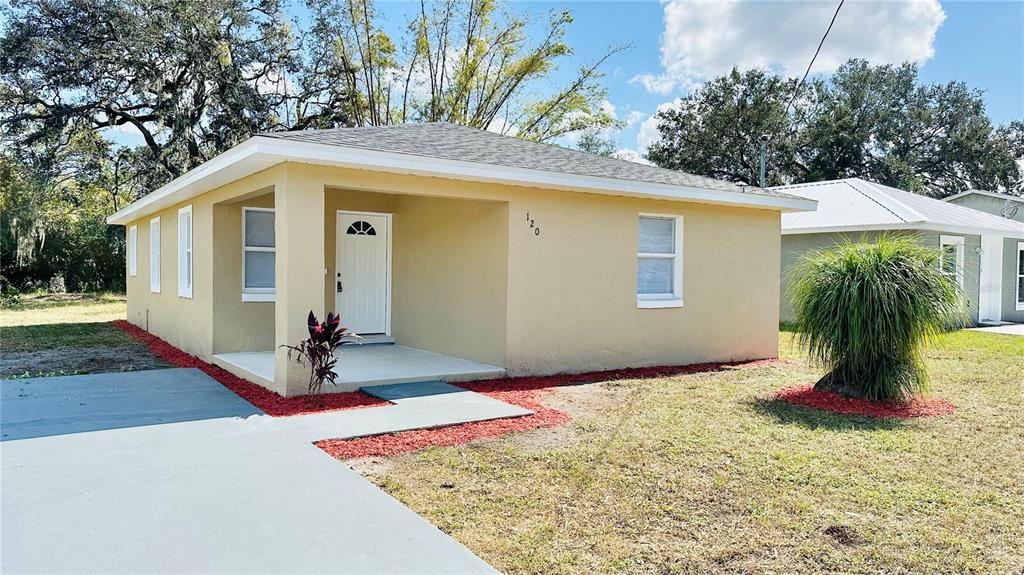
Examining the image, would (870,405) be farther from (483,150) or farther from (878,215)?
(878,215)

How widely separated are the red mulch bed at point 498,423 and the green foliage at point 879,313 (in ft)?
7.26

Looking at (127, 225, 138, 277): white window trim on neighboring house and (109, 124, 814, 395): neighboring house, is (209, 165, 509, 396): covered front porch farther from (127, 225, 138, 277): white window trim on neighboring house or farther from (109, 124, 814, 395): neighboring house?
(127, 225, 138, 277): white window trim on neighboring house

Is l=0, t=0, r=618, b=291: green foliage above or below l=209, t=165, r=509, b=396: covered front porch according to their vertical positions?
above

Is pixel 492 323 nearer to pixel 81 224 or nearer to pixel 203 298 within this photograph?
pixel 203 298

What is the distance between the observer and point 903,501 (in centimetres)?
397

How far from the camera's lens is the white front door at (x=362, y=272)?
10055 millimetres

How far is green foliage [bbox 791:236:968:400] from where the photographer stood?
652cm

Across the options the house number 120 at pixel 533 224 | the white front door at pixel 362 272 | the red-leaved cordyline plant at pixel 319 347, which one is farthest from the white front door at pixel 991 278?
the red-leaved cordyline plant at pixel 319 347

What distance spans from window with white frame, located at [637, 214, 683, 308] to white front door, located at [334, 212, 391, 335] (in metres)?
4.00

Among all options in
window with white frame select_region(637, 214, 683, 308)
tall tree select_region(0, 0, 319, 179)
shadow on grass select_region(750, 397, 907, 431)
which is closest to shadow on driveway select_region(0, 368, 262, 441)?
shadow on grass select_region(750, 397, 907, 431)

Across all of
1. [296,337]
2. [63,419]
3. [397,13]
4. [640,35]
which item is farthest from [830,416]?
[397,13]

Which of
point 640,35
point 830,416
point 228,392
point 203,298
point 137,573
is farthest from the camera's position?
point 640,35

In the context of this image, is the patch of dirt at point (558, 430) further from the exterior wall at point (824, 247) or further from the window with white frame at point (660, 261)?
the exterior wall at point (824, 247)

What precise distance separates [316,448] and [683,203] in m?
6.40
